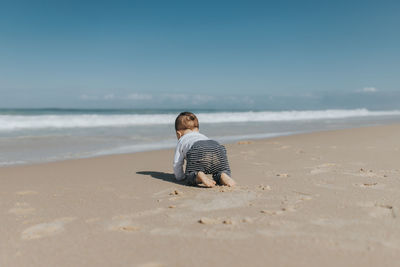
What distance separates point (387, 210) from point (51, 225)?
2.53 metres

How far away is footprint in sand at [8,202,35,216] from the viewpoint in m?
2.85

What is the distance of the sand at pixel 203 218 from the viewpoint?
1938mm

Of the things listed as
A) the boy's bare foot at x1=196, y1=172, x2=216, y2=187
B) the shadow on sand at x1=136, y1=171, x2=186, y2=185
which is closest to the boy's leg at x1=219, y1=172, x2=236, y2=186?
the boy's bare foot at x1=196, y1=172, x2=216, y2=187

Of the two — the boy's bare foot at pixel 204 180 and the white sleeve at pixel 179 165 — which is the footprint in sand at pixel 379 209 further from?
the white sleeve at pixel 179 165

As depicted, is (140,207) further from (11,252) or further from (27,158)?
(27,158)

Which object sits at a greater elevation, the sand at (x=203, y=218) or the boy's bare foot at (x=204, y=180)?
the boy's bare foot at (x=204, y=180)

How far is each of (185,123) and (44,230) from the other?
86.9 inches

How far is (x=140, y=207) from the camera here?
295cm

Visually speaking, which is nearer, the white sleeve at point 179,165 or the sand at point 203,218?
the sand at point 203,218

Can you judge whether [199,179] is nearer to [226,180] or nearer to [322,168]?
[226,180]

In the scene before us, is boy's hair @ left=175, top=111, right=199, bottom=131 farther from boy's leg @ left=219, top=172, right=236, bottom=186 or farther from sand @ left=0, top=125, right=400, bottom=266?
boy's leg @ left=219, top=172, right=236, bottom=186

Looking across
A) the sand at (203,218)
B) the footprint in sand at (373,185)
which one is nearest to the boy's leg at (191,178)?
the sand at (203,218)

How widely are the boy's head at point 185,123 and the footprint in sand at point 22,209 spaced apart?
1908mm

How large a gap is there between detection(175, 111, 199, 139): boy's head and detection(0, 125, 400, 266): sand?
0.63m
